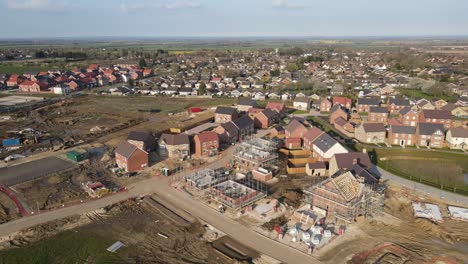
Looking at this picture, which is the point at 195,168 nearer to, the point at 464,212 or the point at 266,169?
the point at 266,169

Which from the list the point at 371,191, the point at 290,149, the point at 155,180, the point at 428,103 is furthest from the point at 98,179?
the point at 428,103

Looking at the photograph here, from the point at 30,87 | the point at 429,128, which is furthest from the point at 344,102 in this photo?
the point at 30,87

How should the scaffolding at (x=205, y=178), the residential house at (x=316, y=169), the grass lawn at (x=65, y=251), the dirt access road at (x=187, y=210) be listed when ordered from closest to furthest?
1. the grass lawn at (x=65, y=251)
2. the dirt access road at (x=187, y=210)
3. the scaffolding at (x=205, y=178)
4. the residential house at (x=316, y=169)

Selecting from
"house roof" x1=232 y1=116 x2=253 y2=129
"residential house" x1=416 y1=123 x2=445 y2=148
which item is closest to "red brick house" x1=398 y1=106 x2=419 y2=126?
"residential house" x1=416 y1=123 x2=445 y2=148

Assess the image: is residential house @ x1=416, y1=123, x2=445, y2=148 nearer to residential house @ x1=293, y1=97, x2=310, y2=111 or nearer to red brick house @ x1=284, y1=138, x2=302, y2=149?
red brick house @ x1=284, y1=138, x2=302, y2=149

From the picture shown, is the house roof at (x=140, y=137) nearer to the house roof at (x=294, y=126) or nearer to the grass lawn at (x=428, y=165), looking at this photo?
the house roof at (x=294, y=126)

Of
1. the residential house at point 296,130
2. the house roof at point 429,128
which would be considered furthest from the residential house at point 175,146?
the house roof at point 429,128

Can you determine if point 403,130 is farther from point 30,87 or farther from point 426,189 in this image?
point 30,87
